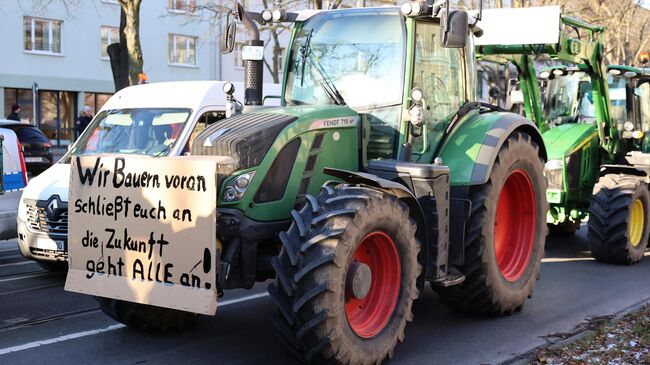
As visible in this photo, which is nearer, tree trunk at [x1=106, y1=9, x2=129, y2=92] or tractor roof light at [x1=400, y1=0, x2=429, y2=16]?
tractor roof light at [x1=400, y1=0, x2=429, y2=16]

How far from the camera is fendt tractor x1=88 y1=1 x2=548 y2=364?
514cm

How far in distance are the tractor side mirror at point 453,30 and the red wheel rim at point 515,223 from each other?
1899 mm

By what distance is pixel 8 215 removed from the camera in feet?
29.6

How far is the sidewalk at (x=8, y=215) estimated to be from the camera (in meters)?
9.01

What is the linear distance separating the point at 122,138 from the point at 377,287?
5.25m

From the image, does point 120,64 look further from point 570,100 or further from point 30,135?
point 570,100

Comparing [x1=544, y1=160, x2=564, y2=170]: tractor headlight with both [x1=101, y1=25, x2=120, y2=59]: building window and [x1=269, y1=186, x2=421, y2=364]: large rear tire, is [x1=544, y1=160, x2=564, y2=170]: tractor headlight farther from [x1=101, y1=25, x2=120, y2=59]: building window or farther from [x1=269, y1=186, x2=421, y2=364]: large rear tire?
[x1=101, y1=25, x2=120, y2=59]: building window

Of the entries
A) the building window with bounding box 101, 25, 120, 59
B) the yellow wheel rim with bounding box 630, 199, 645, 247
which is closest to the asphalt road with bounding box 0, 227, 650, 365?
the yellow wheel rim with bounding box 630, 199, 645, 247

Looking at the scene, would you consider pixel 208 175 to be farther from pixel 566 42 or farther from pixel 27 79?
pixel 27 79

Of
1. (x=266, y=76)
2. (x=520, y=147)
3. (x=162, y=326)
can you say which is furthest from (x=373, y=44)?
(x=266, y=76)

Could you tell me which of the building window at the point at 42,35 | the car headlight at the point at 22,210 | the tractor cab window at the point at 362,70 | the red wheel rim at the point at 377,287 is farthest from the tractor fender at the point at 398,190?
the building window at the point at 42,35

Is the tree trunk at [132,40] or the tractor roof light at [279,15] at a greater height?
the tree trunk at [132,40]

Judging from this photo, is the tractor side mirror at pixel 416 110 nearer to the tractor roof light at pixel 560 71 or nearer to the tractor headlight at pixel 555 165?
the tractor headlight at pixel 555 165

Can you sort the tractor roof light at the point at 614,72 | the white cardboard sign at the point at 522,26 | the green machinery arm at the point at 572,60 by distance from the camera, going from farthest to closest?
the tractor roof light at the point at 614,72
the green machinery arm at the point at 572,60
the white cardboard sign at the point at 522,26
